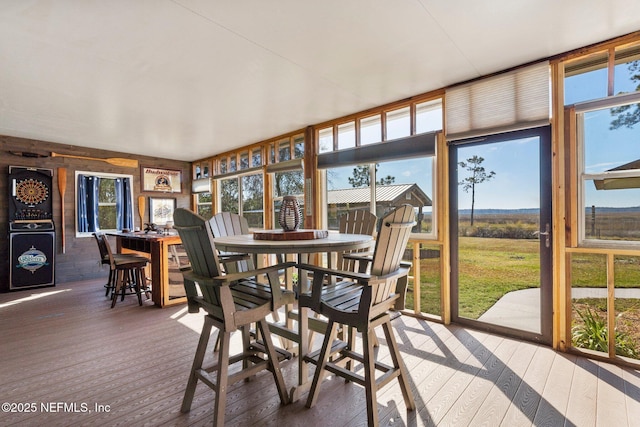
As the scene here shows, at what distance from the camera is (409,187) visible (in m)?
3.64

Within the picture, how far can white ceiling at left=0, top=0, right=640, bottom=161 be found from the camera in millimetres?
2000

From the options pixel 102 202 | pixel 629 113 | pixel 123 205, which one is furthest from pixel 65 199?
pixel 629 113

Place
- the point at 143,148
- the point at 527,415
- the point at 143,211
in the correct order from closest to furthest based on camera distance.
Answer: the point at 527,415 < the point at 143,148 < the point at 143,211

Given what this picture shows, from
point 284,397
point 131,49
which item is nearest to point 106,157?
point 131,49

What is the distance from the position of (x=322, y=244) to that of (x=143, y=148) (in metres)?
5.69

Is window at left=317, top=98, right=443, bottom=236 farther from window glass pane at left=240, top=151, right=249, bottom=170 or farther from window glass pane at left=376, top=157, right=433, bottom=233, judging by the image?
window glass pane at left=240, top=151, right=249, bottom=170

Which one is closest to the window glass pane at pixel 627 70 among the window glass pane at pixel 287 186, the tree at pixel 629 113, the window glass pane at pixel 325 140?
the tree at pixel 629 113

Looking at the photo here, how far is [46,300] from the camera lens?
4.41m

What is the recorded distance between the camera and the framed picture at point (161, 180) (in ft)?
22.0

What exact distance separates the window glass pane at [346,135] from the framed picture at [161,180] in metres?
4.64

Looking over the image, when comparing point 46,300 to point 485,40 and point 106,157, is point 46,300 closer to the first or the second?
point 106,157

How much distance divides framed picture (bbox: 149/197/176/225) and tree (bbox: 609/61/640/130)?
7481 millimetres

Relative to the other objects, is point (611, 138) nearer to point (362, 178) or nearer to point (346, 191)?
point (362, 178)

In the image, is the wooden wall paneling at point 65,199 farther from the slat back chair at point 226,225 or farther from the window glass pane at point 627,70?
the window glass pane at point 627,70
